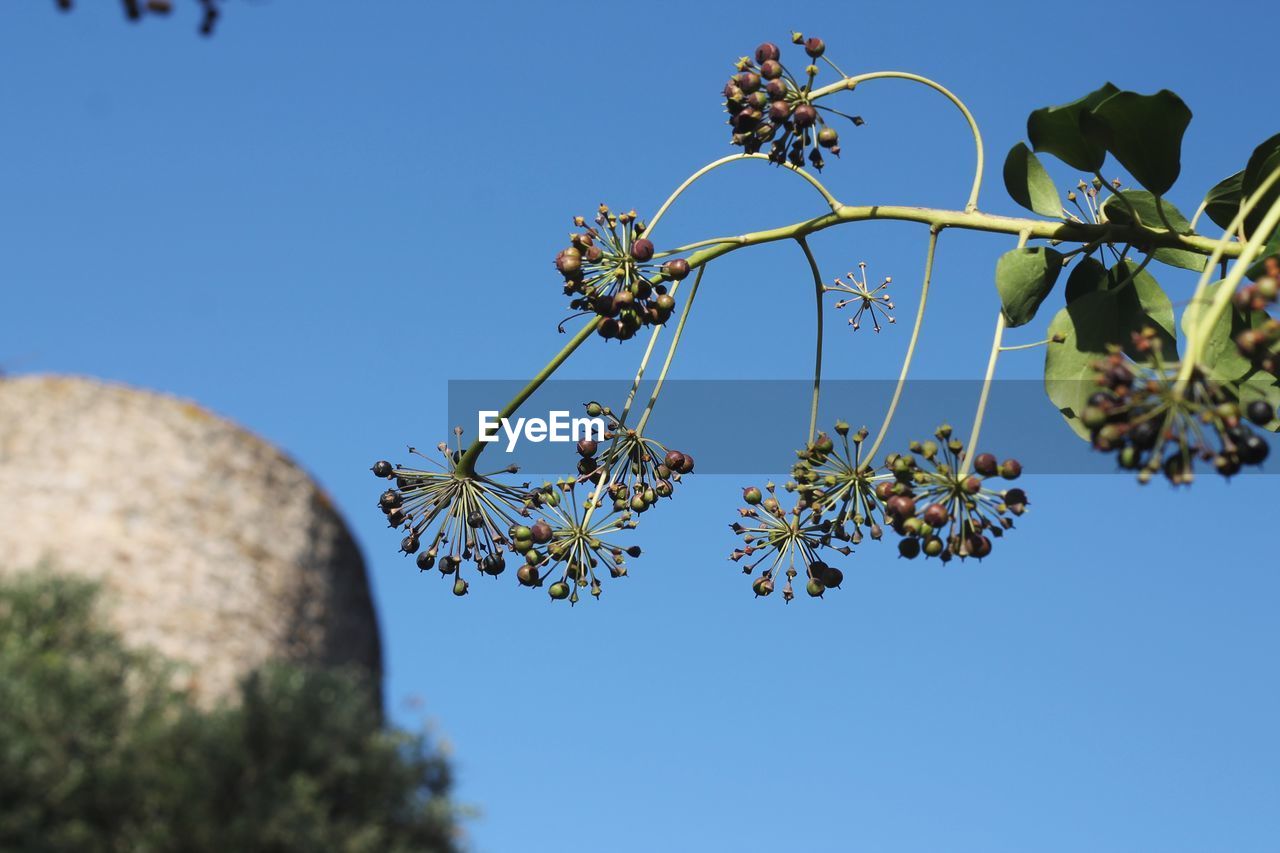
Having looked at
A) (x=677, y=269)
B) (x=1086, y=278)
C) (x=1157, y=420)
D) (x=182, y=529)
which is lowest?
(x=1157, y=420)

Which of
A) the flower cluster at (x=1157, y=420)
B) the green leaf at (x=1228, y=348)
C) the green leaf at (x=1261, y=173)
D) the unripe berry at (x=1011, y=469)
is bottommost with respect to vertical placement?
the flower cluster at (x=1157, y=420)

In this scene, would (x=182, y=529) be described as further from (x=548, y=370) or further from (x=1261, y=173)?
(x=1261, y=173)

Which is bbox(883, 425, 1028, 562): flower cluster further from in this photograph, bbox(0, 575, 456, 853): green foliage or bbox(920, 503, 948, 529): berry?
bbox(0, 575, 456, 853): green foliage

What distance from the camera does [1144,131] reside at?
2.85 meters

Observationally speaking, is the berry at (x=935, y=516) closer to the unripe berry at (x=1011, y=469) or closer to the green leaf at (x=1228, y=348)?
the unripe berry at (x=1011, y=469)

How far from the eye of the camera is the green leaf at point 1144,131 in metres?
2.80

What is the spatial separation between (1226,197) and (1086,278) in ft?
1.12

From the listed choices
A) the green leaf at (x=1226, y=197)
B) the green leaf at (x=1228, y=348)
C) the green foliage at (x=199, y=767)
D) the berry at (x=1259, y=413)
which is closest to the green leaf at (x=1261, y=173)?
the green leaf at (x=1226, y=197)

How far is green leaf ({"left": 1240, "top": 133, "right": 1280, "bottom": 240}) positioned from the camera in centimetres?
280

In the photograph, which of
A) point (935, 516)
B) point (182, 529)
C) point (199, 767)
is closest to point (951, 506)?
point (935, 516)

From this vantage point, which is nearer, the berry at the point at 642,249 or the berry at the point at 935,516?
the berry at the point at 935,516

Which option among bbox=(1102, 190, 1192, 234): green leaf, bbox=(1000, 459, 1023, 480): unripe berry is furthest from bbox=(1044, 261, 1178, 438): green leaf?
bbox=(1000, 459, 1023, 480): unripe berry

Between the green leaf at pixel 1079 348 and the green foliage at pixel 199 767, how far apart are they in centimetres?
429

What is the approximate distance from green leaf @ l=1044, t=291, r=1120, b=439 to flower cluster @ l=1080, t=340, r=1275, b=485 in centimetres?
103
